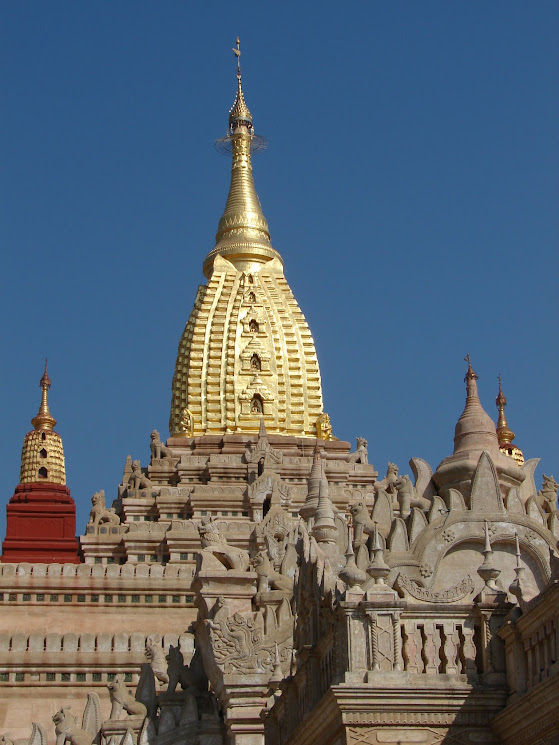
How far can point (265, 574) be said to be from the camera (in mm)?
26484

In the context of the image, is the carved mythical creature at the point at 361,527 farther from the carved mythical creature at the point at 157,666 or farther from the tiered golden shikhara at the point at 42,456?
the tiered golden shikhara at the point at 42,456

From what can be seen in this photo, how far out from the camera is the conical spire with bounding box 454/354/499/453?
39781mm

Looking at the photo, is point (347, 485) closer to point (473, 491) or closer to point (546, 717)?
point (473, 491)

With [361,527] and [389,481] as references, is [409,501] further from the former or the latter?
[389,481]

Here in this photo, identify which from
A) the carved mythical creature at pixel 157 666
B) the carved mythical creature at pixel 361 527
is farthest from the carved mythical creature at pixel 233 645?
the carved mythical creature at pixel 361 527

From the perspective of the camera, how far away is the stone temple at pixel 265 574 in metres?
17.2

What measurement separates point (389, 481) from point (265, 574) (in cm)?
2955

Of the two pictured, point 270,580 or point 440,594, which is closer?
point 440,594

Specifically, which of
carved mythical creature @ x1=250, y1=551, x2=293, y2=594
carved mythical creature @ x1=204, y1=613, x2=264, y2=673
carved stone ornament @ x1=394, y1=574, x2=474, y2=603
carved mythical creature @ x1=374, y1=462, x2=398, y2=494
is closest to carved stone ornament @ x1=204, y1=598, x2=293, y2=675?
carved mythical creature @ x1=204, y1=613, x2=264, y2=673

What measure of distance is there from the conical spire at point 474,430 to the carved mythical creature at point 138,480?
19.8 m

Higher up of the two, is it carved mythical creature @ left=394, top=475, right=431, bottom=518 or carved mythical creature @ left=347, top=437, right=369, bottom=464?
carved mythical creature @ left=347, top=437, right=369, bottom=464

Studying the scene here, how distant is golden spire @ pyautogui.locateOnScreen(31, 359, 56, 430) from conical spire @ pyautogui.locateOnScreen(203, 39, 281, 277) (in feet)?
55.1

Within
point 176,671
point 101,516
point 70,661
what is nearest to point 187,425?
point 101,516

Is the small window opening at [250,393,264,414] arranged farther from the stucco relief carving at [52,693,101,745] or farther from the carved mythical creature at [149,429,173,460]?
the stucco relief carving at [52,693,101,745]
